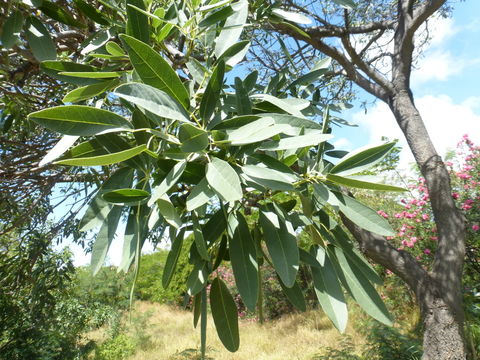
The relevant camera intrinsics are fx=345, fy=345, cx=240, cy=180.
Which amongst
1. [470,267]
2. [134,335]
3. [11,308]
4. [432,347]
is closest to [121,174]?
[432,347]

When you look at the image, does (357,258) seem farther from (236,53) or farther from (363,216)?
(236,53)

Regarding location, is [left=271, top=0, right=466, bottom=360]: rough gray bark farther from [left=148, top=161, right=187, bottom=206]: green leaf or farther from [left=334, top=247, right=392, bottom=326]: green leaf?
[left=148, top=161, right=187, bottom=206]: green leaf

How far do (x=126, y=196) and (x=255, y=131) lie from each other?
0.65ft

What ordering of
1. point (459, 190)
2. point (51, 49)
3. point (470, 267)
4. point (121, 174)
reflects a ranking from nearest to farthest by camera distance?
point (121, 174) → point (51, 49) → point (470, 267) → point (459, 190)

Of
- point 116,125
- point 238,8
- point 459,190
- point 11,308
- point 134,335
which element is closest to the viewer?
point 116,125

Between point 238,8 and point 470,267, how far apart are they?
5.07 metres

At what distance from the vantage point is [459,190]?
5.03m

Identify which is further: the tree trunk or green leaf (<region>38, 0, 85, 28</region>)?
the tree trunk

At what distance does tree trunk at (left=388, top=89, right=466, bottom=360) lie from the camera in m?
2.32

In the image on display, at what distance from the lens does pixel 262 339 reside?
5605 mm

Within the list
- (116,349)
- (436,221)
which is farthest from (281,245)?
(116,349)

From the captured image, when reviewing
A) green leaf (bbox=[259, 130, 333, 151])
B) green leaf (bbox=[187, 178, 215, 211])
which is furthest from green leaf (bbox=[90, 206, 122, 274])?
green leaf (bbox=[259, 130, 333, 151])

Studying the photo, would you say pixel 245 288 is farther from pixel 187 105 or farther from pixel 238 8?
pixel 238 8

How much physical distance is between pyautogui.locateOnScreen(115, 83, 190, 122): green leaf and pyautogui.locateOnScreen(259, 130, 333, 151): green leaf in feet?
0.43
